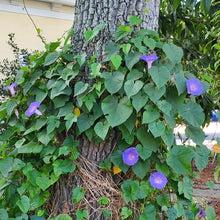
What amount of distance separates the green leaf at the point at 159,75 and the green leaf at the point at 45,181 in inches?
25.6

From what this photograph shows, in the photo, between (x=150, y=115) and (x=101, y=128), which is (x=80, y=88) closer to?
(x=101, y=128)

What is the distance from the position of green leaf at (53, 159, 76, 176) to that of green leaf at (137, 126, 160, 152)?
0.35m

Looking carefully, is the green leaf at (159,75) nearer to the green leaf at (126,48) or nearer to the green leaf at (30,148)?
the green leaf at (126,48)

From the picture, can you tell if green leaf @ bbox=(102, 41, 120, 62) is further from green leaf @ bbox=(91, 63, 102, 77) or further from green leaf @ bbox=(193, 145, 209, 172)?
green leaf @ bbox=(193, 145, 209, 172)

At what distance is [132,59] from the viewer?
126 cm

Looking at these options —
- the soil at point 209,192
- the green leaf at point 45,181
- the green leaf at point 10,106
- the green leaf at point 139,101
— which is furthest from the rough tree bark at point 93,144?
the soil at point 209,192

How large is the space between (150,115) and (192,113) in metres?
0.20

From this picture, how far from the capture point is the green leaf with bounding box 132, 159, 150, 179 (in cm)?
126

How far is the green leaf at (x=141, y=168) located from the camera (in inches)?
49.7

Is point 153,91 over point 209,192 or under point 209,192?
over

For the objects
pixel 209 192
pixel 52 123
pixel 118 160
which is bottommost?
pixel 209 192

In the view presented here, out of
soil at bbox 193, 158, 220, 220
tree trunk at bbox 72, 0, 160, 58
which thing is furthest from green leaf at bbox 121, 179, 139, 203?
soil at bbox 193, 158, 220, 220

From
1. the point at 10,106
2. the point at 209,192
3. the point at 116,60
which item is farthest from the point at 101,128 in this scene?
the point at 209,192

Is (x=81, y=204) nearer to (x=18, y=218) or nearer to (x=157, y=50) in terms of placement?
(x=18, y=218)
